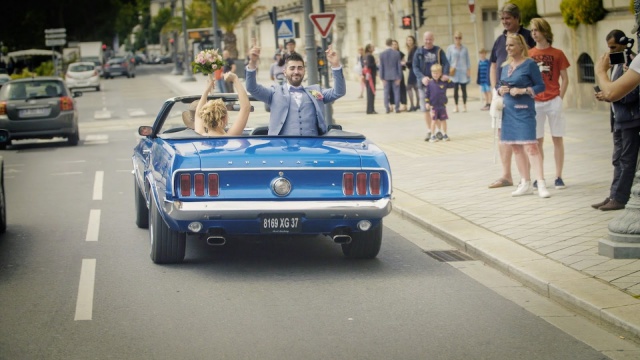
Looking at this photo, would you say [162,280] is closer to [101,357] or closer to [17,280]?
[17,280]

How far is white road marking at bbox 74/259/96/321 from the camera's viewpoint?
7675 millimetres

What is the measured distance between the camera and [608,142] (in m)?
17.7

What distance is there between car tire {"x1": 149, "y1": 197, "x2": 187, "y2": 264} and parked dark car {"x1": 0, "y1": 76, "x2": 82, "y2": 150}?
51.6 feet

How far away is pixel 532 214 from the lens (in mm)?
11273

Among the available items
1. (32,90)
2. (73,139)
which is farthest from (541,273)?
(32,90)

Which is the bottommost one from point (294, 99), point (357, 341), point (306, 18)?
point (357, 341)

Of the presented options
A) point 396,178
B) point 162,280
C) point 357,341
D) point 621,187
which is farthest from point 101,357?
point 396,178

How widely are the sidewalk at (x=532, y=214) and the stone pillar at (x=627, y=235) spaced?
0.10m

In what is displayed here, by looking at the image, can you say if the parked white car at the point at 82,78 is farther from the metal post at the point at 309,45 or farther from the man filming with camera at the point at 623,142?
the man filming with camera at the point at 623,142

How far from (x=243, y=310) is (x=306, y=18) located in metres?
13.4

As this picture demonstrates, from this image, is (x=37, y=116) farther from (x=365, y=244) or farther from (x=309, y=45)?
(x=365, y=244)

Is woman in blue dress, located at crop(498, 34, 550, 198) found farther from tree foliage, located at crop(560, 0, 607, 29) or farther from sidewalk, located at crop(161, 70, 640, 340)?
tree foliage, located at crop(560, 0, 607, 29)

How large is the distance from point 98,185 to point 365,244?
296 inches

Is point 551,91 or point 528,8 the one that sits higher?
point 528,8
